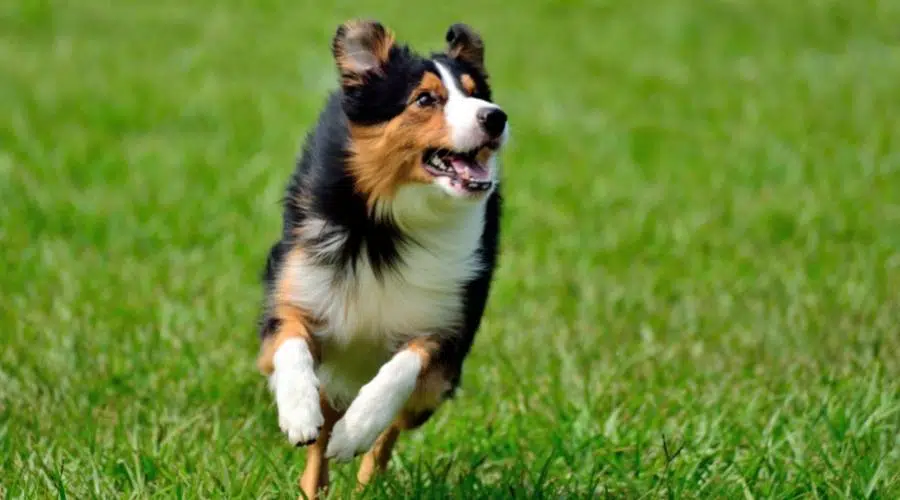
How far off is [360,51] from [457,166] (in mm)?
438

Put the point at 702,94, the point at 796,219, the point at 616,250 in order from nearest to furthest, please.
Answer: the point at 616,250
the point at 796,219
the point at 702,94

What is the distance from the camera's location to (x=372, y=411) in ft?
11.7

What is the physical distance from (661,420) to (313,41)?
815cm

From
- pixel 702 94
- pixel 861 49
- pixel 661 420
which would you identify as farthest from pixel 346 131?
pixel 861 49

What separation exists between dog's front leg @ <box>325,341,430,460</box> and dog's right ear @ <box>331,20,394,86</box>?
774 mm

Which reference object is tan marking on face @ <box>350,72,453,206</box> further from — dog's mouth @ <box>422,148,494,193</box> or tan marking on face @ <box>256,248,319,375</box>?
tan marking on face @ <box>256,248,319,375</box>

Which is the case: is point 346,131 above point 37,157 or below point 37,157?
above

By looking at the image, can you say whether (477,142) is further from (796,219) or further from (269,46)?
(269,46)

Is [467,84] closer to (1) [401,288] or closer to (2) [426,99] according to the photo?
(2) [426,99]

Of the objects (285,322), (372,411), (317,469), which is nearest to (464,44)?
(285,322)

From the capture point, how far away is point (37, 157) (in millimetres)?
8094

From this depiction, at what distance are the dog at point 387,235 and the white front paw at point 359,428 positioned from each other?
0.04 meters

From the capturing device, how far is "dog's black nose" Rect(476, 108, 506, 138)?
142 inches

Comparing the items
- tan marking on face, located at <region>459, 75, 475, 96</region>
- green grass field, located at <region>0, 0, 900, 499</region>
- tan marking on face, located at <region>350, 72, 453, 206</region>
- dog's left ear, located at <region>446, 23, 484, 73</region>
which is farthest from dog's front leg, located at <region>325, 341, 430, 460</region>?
dog's left ear, located at <region>446, 23, 484, 73</region>
